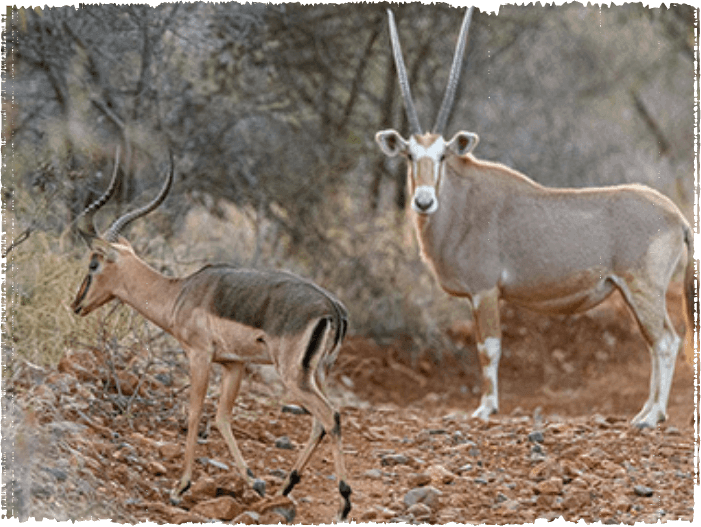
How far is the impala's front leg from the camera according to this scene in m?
8.17

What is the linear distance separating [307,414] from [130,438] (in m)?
1.51

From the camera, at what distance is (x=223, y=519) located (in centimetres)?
602

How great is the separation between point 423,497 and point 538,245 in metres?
2.43

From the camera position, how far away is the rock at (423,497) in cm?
641

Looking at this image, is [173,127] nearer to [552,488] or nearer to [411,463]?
[411,463]

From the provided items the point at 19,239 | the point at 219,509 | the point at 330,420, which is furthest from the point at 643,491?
the point at 19,239

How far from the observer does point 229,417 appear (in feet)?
21.0

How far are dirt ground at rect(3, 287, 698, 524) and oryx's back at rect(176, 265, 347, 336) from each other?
908 mm

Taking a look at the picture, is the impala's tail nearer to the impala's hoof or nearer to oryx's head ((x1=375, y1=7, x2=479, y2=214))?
oryx's head ((x1=375, y1=7, x2=479, y2=214))

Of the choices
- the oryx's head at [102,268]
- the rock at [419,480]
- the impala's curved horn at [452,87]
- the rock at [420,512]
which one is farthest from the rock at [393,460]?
the impala's curved horn at [452,87]

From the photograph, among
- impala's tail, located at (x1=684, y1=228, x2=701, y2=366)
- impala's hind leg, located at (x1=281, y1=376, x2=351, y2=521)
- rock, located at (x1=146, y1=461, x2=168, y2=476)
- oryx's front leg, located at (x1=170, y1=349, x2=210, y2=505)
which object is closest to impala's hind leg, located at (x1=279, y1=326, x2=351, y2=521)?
impala's hind leg, located at (x1=281, y1=376, x2=351, y2=521)

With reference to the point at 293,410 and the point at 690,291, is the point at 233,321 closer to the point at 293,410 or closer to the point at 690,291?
the point at 293,410

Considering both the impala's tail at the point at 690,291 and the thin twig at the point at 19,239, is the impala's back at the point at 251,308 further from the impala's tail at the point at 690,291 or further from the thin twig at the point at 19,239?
the impala's tail at the point at 690,291

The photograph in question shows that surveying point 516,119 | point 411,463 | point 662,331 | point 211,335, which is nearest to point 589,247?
point 662,331
